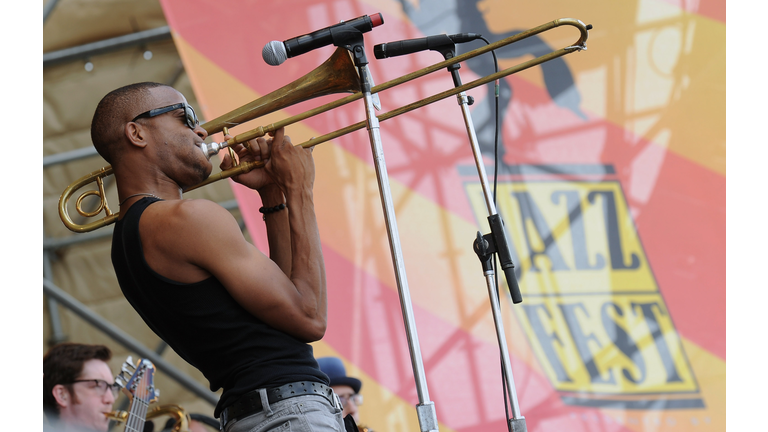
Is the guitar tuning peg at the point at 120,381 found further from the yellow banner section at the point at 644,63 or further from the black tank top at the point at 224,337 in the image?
the yellow banner section at the point at 644,63

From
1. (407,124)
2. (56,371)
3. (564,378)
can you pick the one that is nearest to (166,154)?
(56,371)

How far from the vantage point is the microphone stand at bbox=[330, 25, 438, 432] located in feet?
5.33

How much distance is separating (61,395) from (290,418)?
2639 millimetres

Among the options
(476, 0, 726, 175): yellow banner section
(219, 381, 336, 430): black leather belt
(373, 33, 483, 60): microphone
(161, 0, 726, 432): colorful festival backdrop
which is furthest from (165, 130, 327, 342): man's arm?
(476, 0, 726, 175): yellow banner section

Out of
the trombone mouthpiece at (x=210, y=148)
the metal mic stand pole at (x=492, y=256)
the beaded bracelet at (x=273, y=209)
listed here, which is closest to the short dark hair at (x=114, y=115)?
the trombone mouthpiece at (x=210, y=148)

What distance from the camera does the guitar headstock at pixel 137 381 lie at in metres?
3.58

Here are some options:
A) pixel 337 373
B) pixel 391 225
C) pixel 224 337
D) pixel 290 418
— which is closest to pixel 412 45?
pixel 391 225

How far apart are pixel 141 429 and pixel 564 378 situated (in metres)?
2.51

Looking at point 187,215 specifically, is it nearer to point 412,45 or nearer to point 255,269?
point 255,269

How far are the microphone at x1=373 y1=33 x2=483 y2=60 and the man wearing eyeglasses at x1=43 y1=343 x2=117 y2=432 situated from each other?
279 centimetres

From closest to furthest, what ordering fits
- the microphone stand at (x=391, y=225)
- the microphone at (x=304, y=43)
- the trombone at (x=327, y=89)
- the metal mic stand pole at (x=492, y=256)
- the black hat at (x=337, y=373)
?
the microphone stand at (x=391, y=225) → the microphone at (x=304, y=43) → the metal mic stand pole at (x=492, y=256) → the trombone at (x=327, y=89) → the black hat at (x=337, y=373)

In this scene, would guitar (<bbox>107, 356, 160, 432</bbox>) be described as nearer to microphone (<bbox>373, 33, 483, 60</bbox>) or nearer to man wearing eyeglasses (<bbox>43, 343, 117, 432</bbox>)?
man wearing eyeglasses (<bbox>43, 343, 117, 432</bbox>)

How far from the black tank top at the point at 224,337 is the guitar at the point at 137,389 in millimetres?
2050

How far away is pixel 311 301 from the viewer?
5.80 ft
